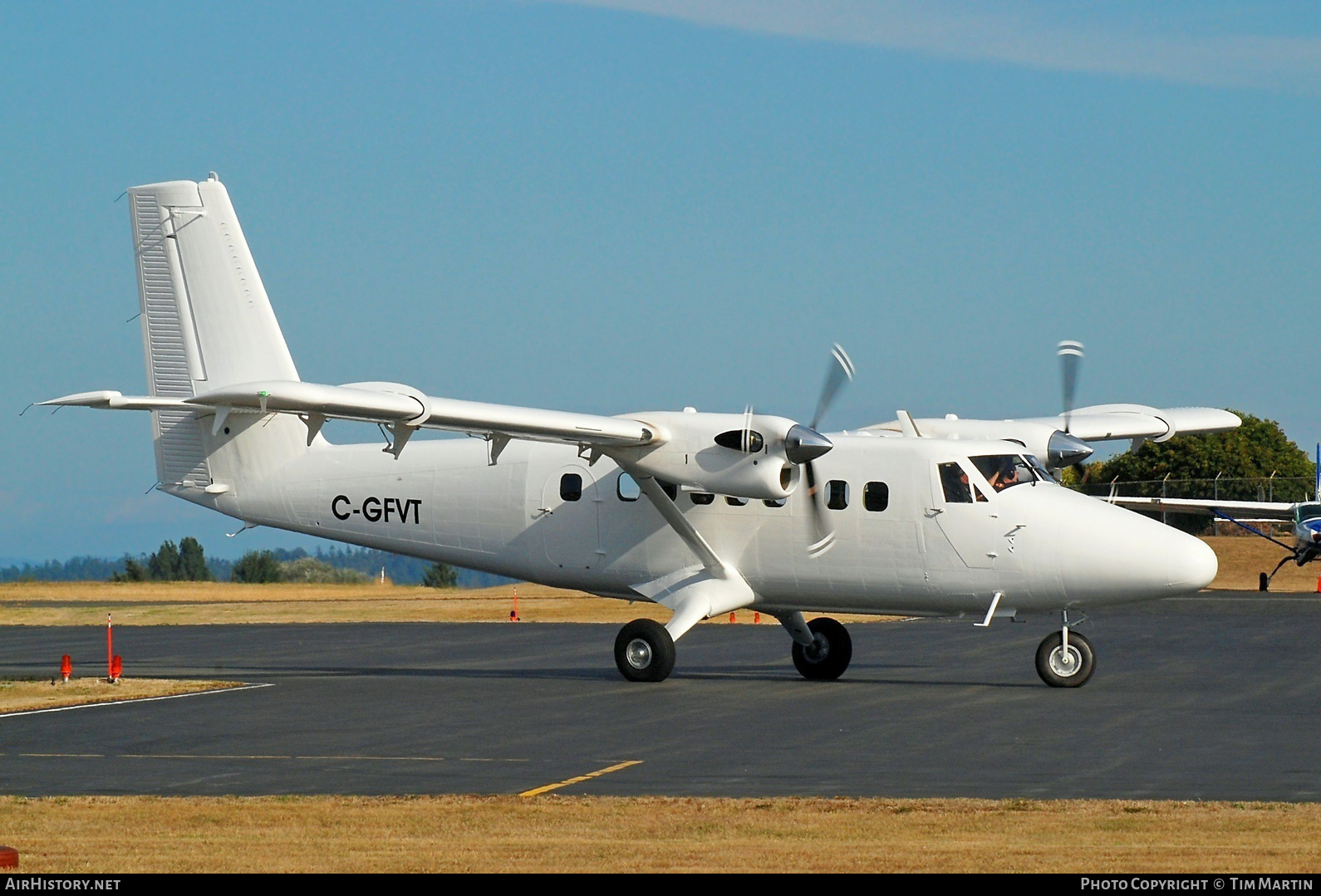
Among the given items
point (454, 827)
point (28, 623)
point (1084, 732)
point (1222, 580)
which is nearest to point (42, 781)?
point (454, 827)

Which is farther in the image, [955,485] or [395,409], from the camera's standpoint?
[955,485]

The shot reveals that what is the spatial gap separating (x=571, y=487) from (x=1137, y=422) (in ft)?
32.7

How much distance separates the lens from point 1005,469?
21375 mm

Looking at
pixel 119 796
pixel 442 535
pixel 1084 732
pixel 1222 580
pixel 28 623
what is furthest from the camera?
pixel 1222 580

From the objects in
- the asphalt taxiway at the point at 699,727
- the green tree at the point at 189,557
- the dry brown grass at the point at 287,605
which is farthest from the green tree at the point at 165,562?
the asphalt taxiway at the point at 699,727

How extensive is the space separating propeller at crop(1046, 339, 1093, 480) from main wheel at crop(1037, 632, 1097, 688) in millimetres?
3616

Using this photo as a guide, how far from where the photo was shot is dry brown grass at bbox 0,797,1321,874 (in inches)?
378

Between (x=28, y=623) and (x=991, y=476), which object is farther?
(x=28, y=623)

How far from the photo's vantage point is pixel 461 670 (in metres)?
25.8

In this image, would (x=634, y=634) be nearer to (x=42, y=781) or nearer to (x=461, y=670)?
(x=461, y=670)

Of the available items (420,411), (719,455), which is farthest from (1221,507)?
(420,411)

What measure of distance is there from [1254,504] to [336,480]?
3886 centimetres

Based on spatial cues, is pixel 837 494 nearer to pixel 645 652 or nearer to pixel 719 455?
pixel 719 455
